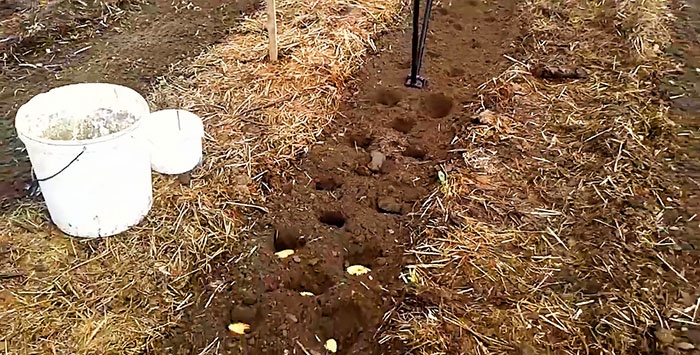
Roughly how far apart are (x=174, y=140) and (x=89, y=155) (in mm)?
532

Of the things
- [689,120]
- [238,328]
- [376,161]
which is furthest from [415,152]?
[689,120]

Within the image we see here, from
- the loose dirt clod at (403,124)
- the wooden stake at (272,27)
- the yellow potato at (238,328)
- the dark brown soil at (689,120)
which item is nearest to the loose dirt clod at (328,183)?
the loose dirt clod at (403,124)

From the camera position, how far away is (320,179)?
2.97 meters

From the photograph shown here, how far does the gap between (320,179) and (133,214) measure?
88cm

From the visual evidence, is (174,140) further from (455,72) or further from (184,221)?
(455,72)

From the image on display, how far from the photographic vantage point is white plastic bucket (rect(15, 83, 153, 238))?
2.27 meters

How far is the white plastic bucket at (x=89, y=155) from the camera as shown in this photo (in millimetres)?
2273

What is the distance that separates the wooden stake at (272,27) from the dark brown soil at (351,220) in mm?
555

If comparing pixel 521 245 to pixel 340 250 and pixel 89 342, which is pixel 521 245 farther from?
pixel 89 342

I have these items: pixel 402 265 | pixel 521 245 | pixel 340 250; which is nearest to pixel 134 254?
pixel 340 250

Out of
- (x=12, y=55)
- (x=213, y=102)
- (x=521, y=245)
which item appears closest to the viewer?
(x=521, y=245)

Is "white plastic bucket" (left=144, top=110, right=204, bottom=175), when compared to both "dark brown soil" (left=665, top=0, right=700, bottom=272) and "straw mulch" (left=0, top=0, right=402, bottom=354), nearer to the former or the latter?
"straw mulch" (left=0, top=0, right=402, bottom=354)

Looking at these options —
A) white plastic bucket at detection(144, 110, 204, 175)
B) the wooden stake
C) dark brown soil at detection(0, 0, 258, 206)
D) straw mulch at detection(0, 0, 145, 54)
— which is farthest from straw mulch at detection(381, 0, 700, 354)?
straw mulch at detection(0, 0, 145, 54)

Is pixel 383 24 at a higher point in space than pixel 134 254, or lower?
higher
